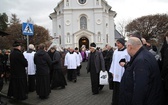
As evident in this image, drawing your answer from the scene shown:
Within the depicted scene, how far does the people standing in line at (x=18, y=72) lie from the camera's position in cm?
834

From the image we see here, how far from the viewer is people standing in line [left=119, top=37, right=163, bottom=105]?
342cm

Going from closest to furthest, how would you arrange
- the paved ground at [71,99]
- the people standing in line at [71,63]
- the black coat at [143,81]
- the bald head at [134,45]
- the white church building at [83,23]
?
1. the black coat at [143,81]
2. the bald head at [134,45]
3. the paved ground at [71,99]
4. the people standing in line at [71,63]
5. the white church building at [83,23]

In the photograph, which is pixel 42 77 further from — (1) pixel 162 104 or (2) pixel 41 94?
(1) pixel 162 104

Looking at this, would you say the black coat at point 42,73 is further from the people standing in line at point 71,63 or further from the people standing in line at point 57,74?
the people standing in line at point 71,63

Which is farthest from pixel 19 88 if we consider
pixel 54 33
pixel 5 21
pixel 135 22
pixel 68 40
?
pixel 5 21

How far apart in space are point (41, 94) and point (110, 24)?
46.1m

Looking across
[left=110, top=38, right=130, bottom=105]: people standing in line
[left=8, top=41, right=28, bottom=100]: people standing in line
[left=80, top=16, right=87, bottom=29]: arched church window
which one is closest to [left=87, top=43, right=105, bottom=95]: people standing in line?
[left=110, top=38, right=130, bottom=105]: people standing in line

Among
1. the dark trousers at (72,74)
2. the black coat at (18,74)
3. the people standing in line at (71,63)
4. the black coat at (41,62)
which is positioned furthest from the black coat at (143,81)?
the dark trousers at (72,74)

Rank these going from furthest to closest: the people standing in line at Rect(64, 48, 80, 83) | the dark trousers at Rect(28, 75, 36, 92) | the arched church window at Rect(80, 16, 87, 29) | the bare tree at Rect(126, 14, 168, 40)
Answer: the bare tree at Rect(126, 14, 168, 40)
the arched church window at Rect(80, 16, 87, 29)
the people standing in line at Rect(64, 48, 80, 83)
the dark trousers at Rect(28, 75, 36, 92)

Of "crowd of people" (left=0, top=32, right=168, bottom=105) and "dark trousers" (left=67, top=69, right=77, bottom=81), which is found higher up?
"crowd of people" (left=0, top=32, right=168, bottom=105)

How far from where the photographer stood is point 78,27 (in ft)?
159

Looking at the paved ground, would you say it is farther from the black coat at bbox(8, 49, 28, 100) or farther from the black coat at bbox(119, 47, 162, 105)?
the black coat at bbox(119, 47, 162, 105)

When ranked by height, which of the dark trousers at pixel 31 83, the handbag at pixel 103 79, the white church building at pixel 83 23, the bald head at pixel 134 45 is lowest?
the dark trousers at pixel 31 83

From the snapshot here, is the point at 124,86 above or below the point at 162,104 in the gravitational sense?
above
